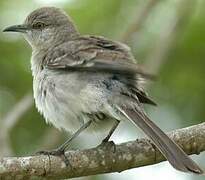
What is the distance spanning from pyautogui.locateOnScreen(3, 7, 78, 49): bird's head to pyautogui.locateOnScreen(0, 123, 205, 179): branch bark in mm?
1907

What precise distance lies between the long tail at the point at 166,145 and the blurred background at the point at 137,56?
1.46m

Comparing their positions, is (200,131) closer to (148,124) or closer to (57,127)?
(148,124)

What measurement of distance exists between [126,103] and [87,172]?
845 millimetres

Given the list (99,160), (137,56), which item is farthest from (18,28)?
(99,160)

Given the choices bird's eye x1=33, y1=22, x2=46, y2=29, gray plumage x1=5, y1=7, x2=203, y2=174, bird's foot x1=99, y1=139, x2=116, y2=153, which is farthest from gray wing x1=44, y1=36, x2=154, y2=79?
bird's eye x1=33, y1=22, x2=46, y2=29

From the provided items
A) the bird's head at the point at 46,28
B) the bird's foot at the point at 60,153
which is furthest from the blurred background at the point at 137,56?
the bird's foot at the point at 60,153

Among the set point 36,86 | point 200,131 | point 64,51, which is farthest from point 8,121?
point 200,131

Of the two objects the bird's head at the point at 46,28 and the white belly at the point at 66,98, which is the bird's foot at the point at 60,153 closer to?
the white belly at the point at 66,98

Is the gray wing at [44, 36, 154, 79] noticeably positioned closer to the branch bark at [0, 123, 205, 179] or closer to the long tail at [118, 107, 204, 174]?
the long tail at [118, 107, 204, 174]

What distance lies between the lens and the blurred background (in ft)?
24.6

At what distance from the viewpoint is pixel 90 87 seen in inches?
243

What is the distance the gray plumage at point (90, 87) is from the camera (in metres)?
5.99

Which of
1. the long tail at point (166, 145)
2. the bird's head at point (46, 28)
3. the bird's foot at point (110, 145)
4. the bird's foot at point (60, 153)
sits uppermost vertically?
the bird's head at point (46, 28)

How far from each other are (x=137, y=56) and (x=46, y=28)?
109 cm
